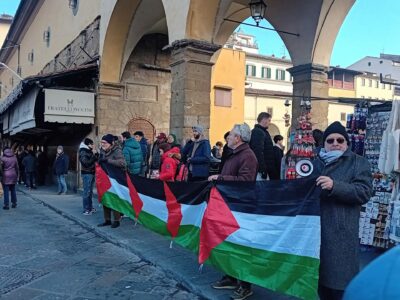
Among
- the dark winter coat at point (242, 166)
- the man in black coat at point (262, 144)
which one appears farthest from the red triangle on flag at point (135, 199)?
the dark winter coat at point (242, 166)

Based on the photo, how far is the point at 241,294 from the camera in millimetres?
4254

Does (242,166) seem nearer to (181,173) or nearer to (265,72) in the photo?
(181,173)

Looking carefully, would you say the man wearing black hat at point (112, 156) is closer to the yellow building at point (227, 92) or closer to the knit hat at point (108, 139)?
the knit hat at point (108, 139)

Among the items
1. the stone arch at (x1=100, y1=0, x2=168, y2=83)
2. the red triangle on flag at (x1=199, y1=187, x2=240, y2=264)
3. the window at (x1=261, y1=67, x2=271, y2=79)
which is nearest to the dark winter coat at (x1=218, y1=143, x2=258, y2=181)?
the red triangle on flag at (x1=199, y1=187, x2=240, y2=264)

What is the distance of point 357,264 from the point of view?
3.10 m

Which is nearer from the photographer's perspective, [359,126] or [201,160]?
[359,126]

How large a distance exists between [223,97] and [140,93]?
24.4ft

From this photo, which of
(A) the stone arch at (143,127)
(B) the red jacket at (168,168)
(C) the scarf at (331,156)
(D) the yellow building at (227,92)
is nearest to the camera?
(C) the scarf at (331,156)

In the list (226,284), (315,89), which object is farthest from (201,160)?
(315,89)

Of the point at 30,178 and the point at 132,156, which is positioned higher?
the point at 132,156

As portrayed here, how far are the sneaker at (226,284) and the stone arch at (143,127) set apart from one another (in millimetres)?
11077

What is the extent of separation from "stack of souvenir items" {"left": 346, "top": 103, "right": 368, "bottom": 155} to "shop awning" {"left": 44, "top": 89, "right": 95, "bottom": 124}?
10.3 m

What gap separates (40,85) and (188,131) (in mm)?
7026

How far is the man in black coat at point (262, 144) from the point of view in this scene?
20.7ft
